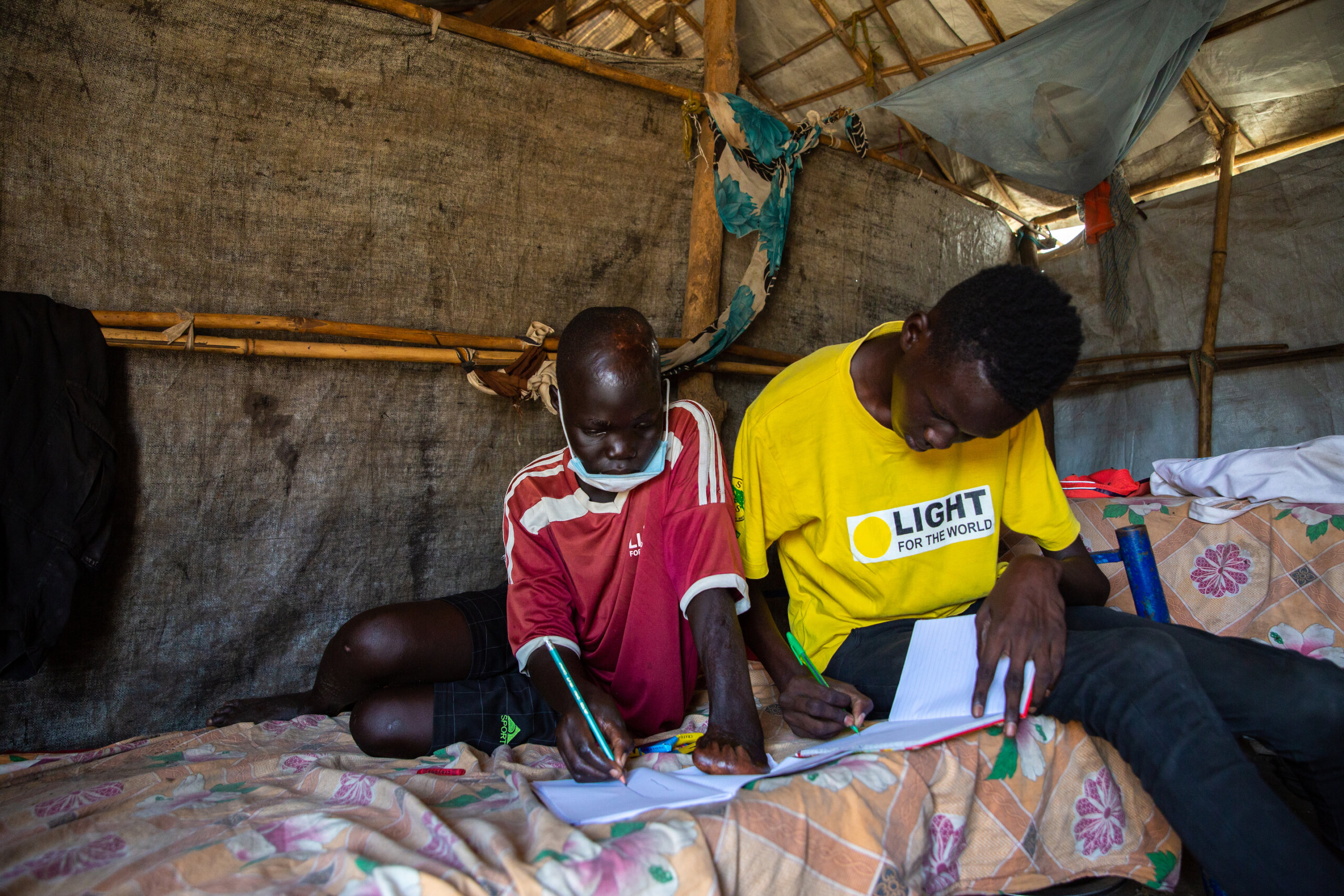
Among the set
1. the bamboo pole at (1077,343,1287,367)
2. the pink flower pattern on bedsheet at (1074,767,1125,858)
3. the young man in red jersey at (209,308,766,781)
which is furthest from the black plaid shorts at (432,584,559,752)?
the bamboo pole at (1077,343,1287,367)

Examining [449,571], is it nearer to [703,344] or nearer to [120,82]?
[703,344]

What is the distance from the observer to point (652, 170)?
2.69 meters

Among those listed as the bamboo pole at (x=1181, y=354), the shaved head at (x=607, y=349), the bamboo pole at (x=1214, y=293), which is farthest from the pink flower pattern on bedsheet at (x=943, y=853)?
the bamboo pole at (x=1214, y=293)

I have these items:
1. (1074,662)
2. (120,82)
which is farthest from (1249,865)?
(120,82)

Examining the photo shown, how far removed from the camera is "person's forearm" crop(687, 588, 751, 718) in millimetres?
1356

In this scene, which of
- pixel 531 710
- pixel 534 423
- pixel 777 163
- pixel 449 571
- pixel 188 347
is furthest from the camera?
pixel 777 163

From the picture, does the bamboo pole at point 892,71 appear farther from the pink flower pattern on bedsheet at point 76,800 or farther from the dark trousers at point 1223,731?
the pink flower pattern on bedsheet at point 76,800

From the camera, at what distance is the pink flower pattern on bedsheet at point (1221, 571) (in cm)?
222

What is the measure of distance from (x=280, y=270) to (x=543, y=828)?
1.77 m

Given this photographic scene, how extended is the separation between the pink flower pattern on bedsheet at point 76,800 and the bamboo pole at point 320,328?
112cm

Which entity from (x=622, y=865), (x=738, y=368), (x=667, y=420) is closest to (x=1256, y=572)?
(x=738, y=368)

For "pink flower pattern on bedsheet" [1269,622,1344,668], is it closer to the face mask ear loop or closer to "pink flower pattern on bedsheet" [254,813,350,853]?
the face mask ear loop

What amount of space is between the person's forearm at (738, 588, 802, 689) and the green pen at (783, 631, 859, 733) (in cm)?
3

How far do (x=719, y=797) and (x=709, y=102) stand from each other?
2.45m
